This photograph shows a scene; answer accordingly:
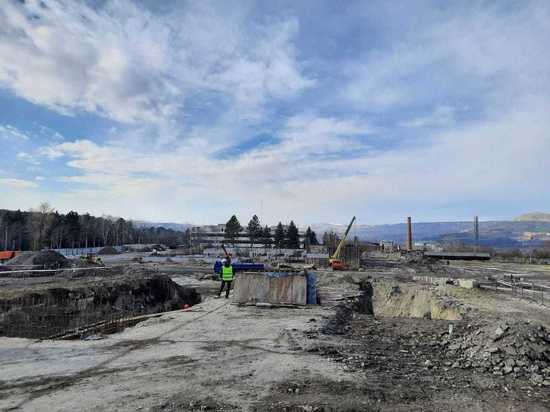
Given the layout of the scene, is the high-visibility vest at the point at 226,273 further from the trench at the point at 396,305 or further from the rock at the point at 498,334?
the rock at the point at 498,334

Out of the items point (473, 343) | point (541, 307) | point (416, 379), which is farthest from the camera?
point (541, 307)

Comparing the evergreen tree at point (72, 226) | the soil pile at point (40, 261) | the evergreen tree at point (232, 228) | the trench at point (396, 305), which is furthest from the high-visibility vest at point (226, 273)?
the evergreen tree at point (232, 228)

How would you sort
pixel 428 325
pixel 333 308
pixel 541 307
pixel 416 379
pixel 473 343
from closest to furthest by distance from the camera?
pixel 416 379 < pixel 473 343 < pixel 428 325 < pixel 333 308 < pixel 541 307

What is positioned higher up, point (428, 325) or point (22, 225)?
point (22, 225)

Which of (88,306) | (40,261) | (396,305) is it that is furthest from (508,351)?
(40,261)

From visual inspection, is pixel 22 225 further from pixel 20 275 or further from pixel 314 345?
pixel 314 345

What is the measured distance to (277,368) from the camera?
7887 millimetres

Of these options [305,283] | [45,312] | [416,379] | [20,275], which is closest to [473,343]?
[416,379]

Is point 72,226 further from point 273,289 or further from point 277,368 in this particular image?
point 277,368

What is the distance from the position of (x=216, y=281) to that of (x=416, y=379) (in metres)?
25.7

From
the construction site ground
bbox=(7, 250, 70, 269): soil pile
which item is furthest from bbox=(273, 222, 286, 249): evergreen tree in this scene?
the construction site ground

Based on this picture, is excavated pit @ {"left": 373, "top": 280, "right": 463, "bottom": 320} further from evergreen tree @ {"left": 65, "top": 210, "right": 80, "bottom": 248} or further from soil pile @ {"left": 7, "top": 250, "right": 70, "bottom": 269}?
evergreen tree @ {"left": 65, "top": 210, "right": 80, "bottom": 248}

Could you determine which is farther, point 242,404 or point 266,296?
point 266,296

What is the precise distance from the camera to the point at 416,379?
745 centimetres
